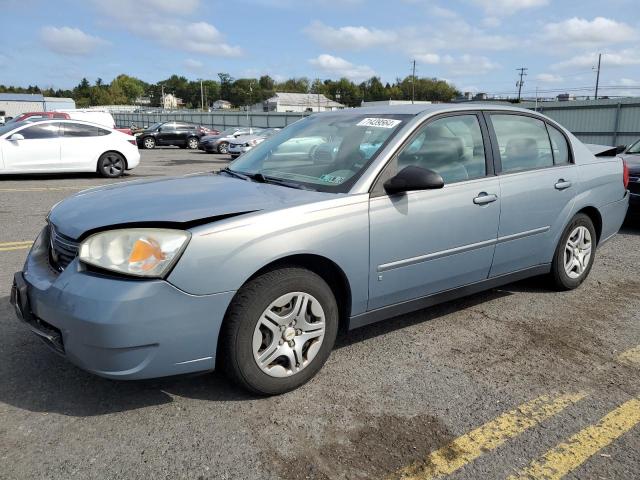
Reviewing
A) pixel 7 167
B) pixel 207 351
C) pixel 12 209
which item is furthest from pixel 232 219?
pixel 7 167

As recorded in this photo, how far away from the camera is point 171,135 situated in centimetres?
2895

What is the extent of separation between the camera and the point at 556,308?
439 centimetres

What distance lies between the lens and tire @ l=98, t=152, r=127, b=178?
1338 cm

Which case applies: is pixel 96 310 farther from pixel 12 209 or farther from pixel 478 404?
pixel 12 209

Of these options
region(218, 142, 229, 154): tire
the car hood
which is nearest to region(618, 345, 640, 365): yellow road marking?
the car hood

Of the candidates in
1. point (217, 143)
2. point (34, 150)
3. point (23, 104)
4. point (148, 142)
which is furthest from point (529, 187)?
point (23, 104)

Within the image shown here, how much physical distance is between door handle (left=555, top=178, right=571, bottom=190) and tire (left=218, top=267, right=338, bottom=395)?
7.78 feet

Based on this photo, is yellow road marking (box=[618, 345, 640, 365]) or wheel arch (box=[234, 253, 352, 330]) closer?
wheel arch (box=[234, 253, 352, 330])

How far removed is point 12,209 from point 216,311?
292 inches

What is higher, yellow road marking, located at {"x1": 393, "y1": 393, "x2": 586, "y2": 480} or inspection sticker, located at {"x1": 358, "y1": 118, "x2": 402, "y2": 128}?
inspection sticker, located at {"x1": 358, "y1": 118, "x2": 402, "y2": 128}

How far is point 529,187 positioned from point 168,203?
8.85 feet

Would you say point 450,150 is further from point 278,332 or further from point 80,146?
point 80,146

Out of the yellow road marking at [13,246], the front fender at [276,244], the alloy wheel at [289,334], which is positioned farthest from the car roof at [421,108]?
the yellow road marking at [13,246]

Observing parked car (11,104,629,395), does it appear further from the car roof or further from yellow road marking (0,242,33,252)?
yellow road marking (0,242,33,252)
